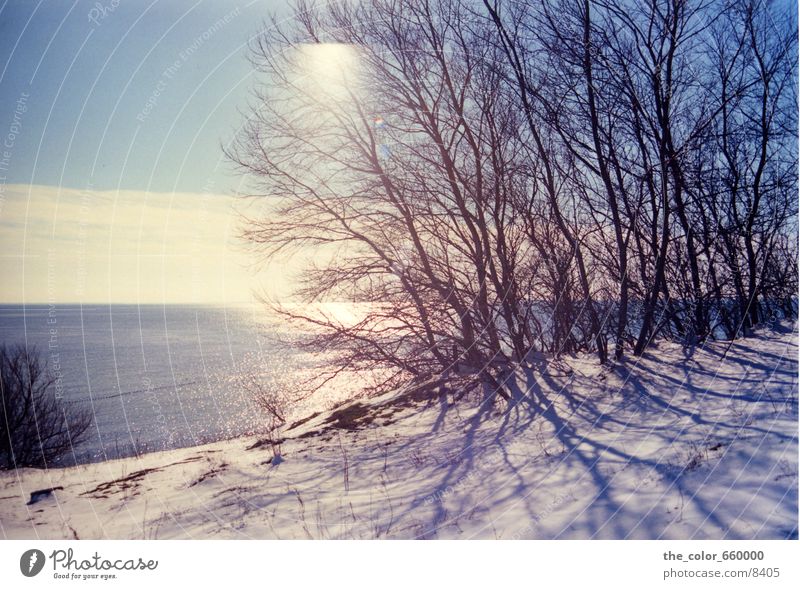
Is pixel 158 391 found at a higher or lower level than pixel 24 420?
lower

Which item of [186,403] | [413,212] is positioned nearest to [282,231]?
[413,212]

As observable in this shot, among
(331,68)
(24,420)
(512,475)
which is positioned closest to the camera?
(512,475)

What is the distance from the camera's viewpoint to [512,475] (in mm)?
6133

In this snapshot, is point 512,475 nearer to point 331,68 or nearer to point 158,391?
point 331,68

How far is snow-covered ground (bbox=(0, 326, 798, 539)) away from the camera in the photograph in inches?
197

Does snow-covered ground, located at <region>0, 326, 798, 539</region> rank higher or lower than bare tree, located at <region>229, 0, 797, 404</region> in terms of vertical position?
lower

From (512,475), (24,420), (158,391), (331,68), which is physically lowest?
(158,391)

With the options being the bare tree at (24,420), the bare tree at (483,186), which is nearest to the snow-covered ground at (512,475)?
the bare tree at (483,186)

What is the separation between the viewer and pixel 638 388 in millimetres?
8305

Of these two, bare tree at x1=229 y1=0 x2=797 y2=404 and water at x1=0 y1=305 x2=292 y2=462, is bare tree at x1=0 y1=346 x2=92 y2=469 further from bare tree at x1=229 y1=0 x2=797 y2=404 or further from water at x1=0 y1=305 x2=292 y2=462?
bare tree at x1=229 y1=0 x2=797 y2=404

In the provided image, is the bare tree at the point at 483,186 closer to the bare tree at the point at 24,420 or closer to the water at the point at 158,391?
the water at the point at 158,391

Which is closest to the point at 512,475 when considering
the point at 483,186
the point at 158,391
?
the point at 483,186

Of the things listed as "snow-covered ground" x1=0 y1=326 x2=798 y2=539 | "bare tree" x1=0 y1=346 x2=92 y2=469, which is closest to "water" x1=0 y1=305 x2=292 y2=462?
"bare tree" x1=0 y1=346 x2=92 y2=469
